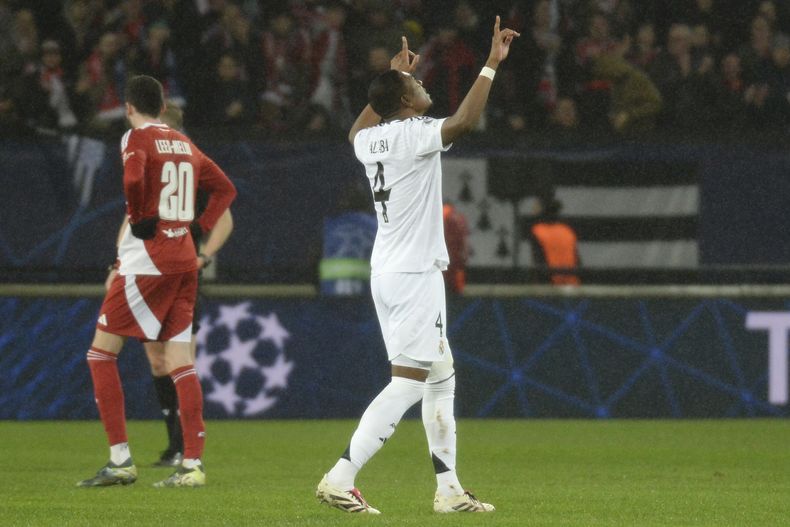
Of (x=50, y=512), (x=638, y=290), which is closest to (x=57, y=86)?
(x=638, y=290)

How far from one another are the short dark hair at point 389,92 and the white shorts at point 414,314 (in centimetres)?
73

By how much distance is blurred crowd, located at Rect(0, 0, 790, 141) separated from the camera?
1464 centimetres

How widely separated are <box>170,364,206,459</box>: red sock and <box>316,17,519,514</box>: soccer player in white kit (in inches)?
60.9

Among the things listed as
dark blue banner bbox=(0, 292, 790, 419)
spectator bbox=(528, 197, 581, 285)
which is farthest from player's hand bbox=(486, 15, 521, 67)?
spectator bbox=(528, 197, 581, 285)

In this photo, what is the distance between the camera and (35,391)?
12.9 meters

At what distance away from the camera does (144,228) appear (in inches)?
310

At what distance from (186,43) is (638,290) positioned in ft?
16.9

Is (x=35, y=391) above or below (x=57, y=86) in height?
below

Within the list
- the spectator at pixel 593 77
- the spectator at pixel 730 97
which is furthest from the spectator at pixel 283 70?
the spectator at pixel 730 97

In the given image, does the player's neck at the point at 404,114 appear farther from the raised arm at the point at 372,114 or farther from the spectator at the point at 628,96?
the spectator at the point at 628,96

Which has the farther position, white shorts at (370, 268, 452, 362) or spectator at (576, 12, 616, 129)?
spectator at (576, 12, 616, 129)

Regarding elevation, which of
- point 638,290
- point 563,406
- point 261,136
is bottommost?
point 563,406

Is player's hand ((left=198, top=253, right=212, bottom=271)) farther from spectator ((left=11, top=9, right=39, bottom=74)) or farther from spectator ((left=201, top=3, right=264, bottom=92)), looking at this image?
spectator ((left=11, top=9, right=39, bottom=74))

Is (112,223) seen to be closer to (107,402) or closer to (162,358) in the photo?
(162,358)
